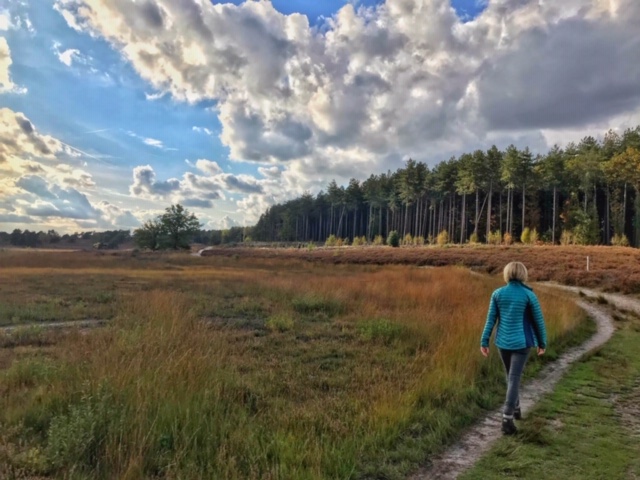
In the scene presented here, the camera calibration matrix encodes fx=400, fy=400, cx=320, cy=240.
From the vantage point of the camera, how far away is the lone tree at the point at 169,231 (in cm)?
7819

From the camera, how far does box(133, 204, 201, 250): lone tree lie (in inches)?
3078

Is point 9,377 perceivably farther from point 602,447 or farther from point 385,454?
point 602,447

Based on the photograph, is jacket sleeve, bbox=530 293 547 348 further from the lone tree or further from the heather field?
the lone tree

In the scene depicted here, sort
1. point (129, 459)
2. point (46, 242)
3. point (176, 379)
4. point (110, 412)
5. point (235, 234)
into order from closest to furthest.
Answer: point (129, 459) → point (110, 412) → point (176, 379) → point (46, 242) → point (235, 234)

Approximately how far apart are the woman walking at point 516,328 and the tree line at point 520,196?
187 feet

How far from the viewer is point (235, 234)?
17038 centimetres

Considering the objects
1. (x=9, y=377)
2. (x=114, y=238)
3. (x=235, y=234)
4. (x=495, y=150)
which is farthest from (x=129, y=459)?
(x=235, y=234)

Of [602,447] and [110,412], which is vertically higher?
[110,412]

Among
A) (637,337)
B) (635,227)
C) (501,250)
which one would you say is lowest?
(637,337)

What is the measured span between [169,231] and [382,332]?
77.3 metres

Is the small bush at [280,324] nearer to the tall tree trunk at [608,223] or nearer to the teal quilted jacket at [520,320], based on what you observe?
the teal quilted jacket at [520,320]

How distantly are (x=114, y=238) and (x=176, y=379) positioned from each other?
149582 mm

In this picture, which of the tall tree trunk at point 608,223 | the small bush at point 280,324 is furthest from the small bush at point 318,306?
the tall tree trunk at point 608,223

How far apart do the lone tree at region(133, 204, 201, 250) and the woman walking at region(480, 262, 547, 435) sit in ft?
263
